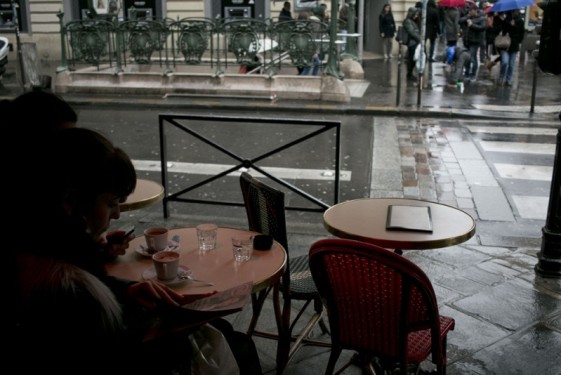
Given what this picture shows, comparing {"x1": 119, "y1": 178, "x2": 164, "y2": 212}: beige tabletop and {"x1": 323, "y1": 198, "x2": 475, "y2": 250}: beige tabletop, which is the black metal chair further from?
{"x1": 119, "y1": 178, "x2": 164, "y2": 212}: beige tabletop

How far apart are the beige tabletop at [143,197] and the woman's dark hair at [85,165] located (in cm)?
197

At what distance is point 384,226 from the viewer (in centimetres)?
366

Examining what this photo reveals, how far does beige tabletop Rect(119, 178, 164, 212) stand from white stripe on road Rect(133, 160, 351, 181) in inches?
139

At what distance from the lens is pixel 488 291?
4.69 metres

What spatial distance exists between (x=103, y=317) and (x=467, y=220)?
8.32 feet

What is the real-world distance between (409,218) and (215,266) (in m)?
1.29

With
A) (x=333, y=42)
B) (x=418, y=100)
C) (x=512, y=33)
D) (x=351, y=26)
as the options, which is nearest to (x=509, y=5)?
(x=512, y=33)

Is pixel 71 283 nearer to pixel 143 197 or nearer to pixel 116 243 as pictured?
pixel 116 243

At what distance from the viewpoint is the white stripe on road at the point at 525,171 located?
8.01 m

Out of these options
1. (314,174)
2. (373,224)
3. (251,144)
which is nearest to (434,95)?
(251,144)

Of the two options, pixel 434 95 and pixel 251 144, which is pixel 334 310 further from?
pixel 434 95

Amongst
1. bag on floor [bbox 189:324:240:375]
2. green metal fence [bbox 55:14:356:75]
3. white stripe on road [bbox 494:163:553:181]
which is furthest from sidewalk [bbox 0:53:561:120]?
bag on floor [bbox 189:324:240:375]

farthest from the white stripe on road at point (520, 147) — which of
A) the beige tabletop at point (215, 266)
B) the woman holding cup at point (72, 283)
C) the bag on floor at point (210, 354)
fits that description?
the woman holding cup at point (72, 283)

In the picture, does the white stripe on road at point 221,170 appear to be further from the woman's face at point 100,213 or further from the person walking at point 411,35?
the person walking at point 411,35
